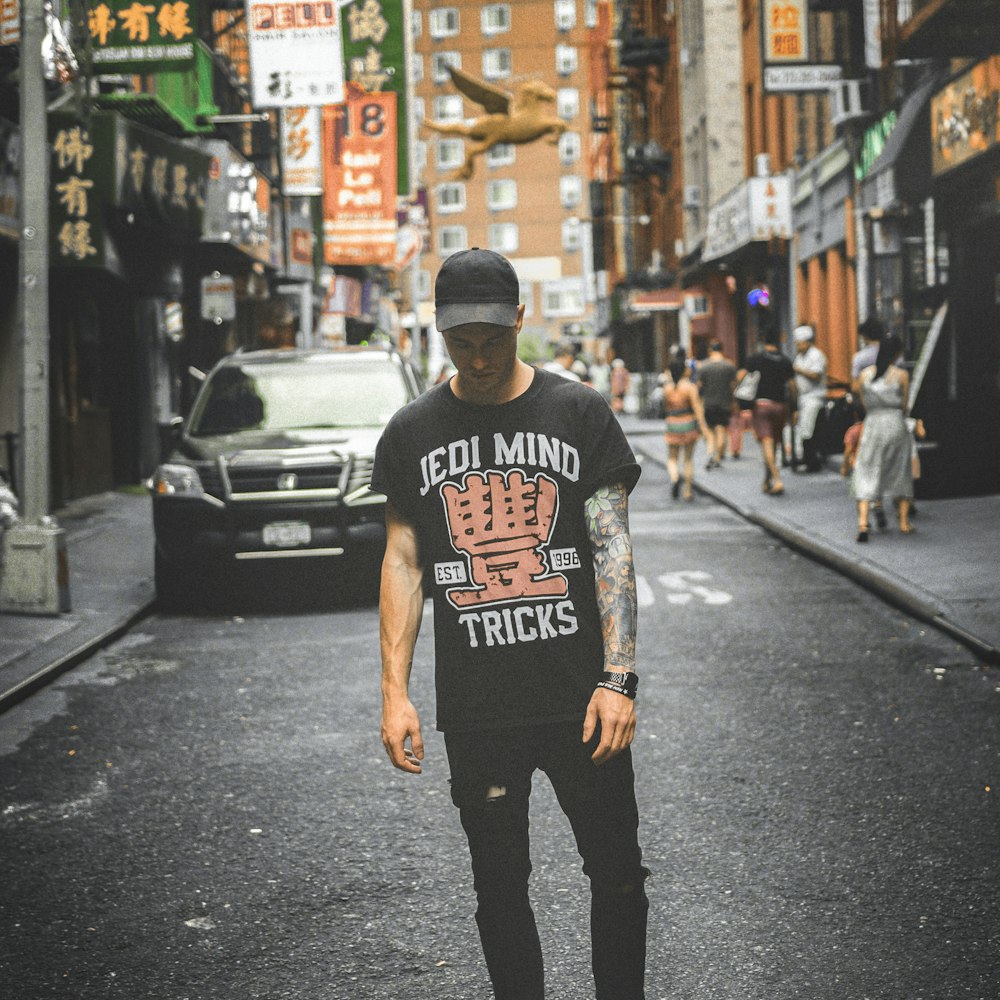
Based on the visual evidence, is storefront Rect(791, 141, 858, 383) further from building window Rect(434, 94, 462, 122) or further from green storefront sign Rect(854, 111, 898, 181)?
building window Rect(434, 94, 462, 122)

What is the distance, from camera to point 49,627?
10602 mm

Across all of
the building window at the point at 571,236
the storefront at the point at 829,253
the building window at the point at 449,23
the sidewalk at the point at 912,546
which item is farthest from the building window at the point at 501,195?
the sidewalk at the point at 912,546

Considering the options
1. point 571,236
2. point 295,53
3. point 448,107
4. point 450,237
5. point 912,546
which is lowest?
point 912,546

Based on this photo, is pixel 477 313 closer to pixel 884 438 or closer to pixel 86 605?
pixel 86 605

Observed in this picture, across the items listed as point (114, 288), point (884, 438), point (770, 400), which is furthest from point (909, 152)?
point (114, 288)

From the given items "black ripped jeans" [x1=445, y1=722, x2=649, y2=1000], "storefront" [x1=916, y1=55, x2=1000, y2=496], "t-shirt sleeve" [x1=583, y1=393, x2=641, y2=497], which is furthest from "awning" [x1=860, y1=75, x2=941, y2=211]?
"black ripped jeans" [x1=445, y1=722, x2=649, y2=1000]

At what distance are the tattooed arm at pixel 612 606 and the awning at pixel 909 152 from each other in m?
15.6

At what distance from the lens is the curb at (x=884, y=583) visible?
9.16 metres

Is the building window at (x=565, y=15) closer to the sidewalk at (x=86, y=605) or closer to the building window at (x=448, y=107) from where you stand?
the building window at (x=448, y=107)

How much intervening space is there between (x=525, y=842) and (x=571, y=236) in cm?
10311

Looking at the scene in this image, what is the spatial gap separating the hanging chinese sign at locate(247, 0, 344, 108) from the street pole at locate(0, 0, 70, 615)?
913cm

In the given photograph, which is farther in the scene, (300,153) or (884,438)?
(300,153)

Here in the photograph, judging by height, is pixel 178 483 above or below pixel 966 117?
below

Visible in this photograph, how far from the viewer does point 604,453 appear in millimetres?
3404
